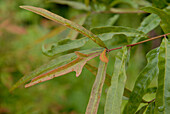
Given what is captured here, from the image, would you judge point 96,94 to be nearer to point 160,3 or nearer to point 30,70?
point 160,3

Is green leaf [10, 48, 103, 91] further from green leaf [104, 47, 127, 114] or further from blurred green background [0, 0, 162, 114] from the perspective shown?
blurred green background [0, 0, 162, 114]

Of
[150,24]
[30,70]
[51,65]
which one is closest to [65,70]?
[51,65]

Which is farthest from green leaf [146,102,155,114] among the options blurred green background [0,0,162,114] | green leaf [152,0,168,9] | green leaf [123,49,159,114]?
blurred green background [0,0,162,114]

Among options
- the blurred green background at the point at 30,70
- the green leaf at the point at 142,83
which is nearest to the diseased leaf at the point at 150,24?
the green leaf at the point at 142,83

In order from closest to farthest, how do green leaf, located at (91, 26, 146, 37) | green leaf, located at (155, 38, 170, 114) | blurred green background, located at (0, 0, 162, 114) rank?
1. green leaf, located at (155, 38, 170, 114)
2. green leaf, located at (91, 26, 146, 37)
3. blurred green background, located at (0, 0, 162, 114)

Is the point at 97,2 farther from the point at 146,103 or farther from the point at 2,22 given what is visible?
the point at 2,22

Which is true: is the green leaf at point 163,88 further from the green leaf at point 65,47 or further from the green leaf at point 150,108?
the green leaf at point 65,47
